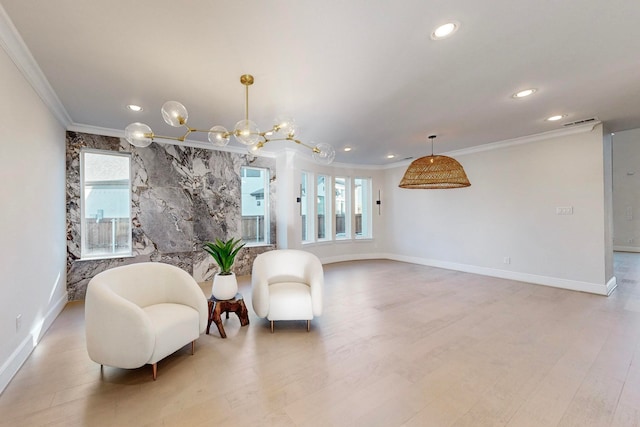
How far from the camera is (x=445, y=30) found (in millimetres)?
1921

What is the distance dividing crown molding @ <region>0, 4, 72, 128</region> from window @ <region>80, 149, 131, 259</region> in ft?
3.47

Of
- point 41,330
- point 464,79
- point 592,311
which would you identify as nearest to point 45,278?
point 41,330

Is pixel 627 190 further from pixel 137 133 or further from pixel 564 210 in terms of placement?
pixel 137 133

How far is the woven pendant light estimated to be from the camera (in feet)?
12.4

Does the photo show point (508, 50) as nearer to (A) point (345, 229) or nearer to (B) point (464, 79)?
(B) point (464, 79)

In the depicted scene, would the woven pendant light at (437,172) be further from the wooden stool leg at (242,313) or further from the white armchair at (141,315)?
the white armchair at (141,315)

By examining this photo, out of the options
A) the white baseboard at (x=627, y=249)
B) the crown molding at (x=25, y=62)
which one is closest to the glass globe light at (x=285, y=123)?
the crown molding at (x=25, y=62)

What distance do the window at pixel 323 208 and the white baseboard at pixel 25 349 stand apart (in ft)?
15.7

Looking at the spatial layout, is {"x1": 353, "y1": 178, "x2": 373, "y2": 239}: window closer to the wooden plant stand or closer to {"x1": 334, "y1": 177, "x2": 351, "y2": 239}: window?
{"x1": 334, "y1": 177, "x2": 351, "y2": 239}: window

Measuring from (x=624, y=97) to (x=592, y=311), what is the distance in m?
2.64

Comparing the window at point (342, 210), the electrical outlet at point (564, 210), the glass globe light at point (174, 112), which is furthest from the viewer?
the window at point (342, 210)

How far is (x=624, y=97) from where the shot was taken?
310 cm

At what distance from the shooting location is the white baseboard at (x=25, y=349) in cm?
200

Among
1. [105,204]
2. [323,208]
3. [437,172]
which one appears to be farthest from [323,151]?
[323,208]
